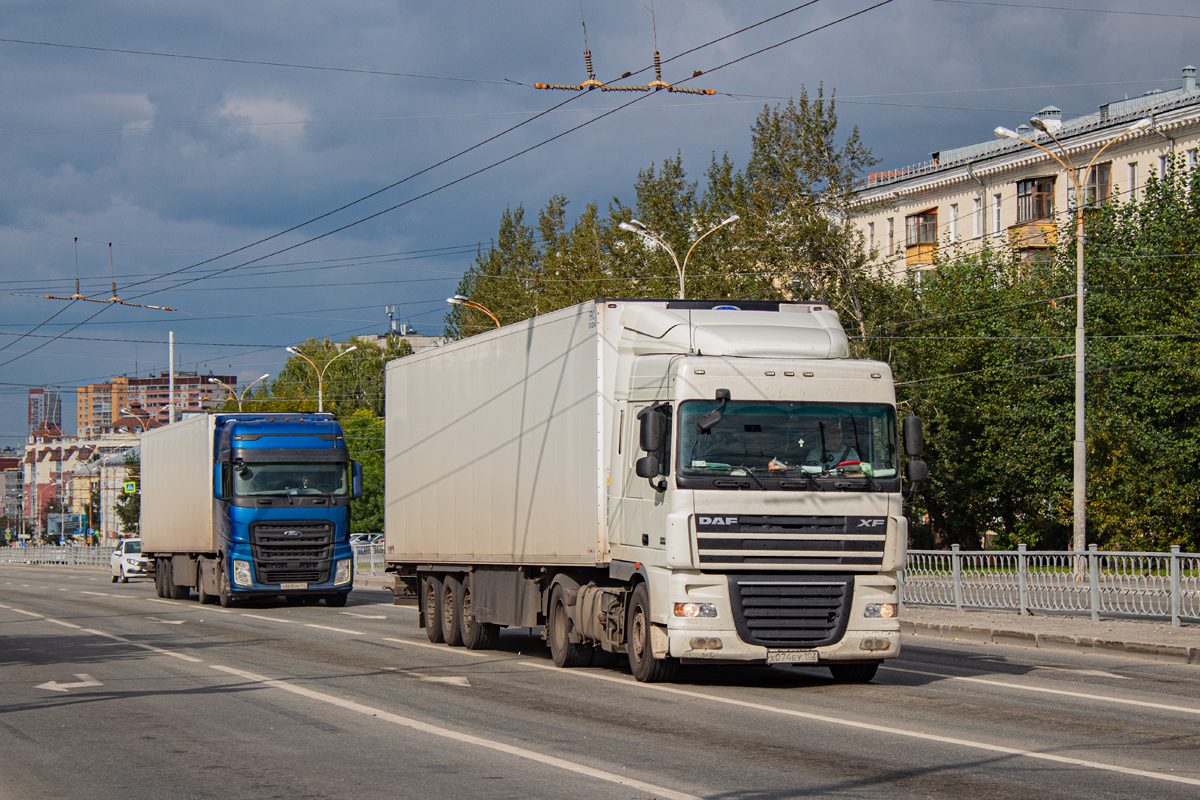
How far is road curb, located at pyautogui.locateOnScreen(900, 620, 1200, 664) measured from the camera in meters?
16.8

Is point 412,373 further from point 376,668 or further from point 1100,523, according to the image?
point 1100,523

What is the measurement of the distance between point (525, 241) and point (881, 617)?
5411 centimetres

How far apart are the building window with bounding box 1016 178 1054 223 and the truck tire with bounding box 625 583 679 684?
51.2 m

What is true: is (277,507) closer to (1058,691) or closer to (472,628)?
(472,628)

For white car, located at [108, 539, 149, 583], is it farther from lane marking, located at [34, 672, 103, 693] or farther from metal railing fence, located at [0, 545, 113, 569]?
lane marking, located at [34, 672, 103, 693]

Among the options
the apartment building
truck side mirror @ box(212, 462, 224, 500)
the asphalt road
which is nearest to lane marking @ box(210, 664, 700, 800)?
the asphalt road

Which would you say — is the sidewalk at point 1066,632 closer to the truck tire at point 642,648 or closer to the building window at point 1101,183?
the truck tire at point 642,648

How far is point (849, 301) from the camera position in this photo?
143 ft

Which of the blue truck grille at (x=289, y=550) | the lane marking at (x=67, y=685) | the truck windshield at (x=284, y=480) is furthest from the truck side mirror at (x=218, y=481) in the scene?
the lane marking at (x=67, y=685)

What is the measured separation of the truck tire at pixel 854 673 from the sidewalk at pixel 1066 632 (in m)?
4.97

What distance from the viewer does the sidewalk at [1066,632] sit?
56.6ft

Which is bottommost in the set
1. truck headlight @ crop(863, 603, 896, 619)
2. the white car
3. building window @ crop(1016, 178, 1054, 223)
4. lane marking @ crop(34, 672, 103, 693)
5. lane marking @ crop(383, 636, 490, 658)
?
the white car

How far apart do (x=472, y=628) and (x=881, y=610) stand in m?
6.53

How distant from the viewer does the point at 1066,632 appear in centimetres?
1938
